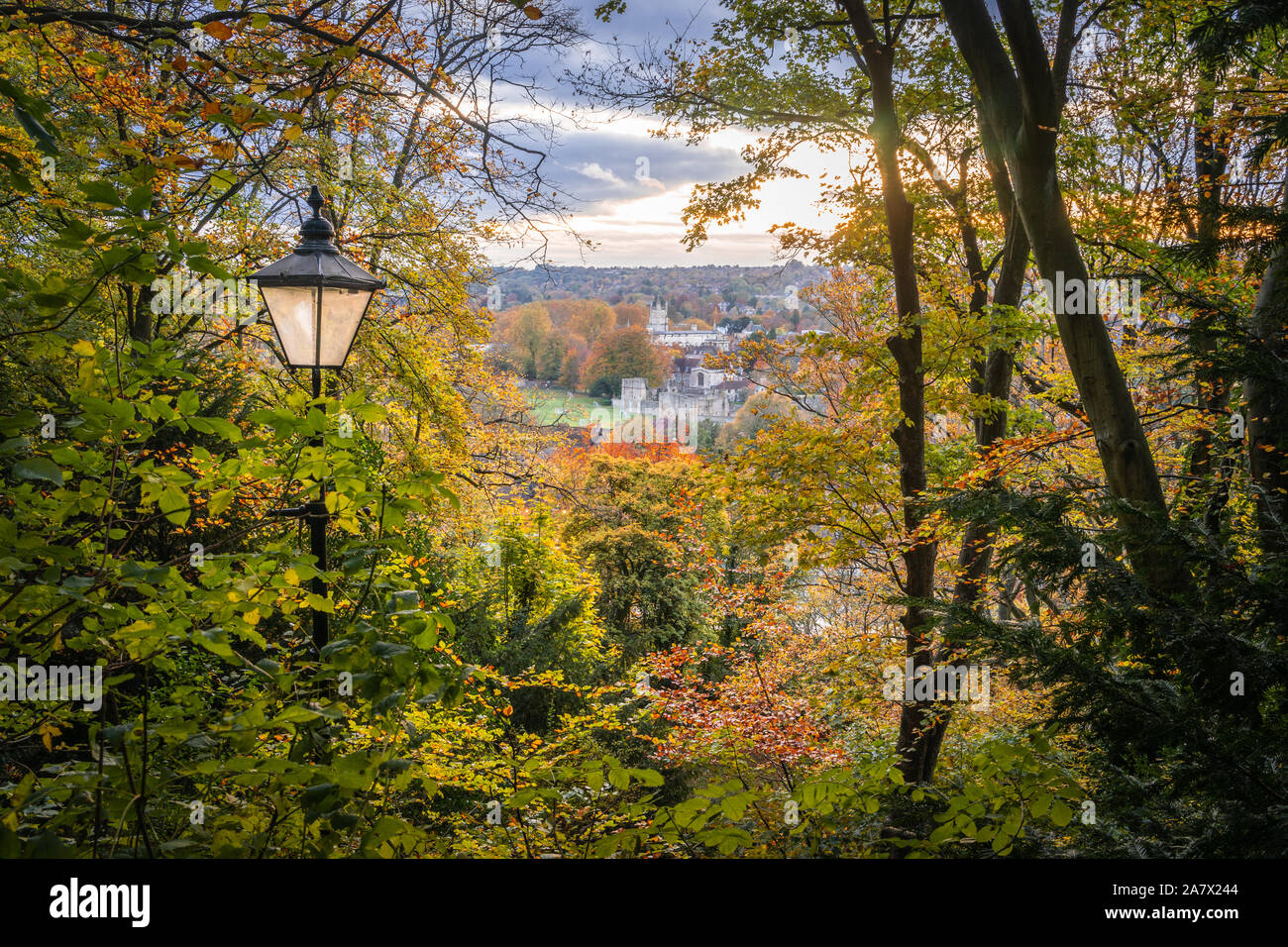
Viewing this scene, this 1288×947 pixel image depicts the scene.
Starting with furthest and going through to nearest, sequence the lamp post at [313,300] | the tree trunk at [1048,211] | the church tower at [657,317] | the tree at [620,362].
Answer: the tree at [620,362] < the church tower at [657,317] < the tree trunk at [1048,211] < the lamp post at [313,300]

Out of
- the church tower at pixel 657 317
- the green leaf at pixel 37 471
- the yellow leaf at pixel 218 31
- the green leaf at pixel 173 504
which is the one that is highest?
the church tower at pixel 657 317

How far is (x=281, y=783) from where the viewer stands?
1.54 meters

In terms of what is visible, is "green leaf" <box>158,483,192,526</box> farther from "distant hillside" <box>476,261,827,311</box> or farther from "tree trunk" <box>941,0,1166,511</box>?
"distant hillside" <box>476,261,827,311</box>

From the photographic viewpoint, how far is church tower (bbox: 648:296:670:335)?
2062 cm

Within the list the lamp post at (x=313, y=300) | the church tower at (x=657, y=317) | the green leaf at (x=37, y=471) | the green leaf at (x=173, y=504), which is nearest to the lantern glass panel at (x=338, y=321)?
the lamp post at (x=313, y=300)

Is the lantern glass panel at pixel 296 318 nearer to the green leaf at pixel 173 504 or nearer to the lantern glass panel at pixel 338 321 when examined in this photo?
the lantern glass panel at pixel 338 321

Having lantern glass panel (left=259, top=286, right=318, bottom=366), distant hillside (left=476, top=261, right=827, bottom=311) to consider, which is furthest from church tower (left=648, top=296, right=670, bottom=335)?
lantern glass panel (left=259, top=286, right=318, bottom=366)

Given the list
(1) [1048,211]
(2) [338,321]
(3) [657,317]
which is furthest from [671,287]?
(2) [338,321]

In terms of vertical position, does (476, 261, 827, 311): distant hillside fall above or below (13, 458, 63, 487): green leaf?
above

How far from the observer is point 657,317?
21109mm

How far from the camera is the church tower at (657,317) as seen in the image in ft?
67.7
